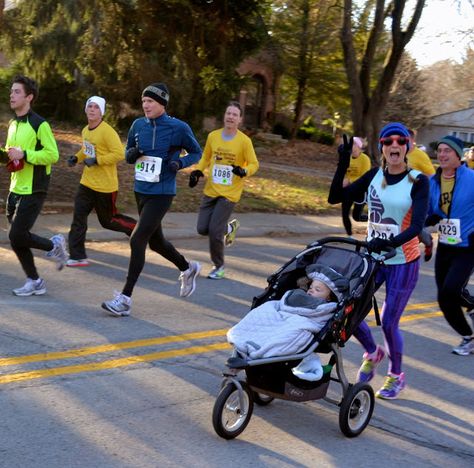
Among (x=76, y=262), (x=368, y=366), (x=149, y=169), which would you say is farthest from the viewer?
(x=76, y=262)

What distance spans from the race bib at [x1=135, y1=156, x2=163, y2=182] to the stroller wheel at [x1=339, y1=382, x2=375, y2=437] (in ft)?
9.93

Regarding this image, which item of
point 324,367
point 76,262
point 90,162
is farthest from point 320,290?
point 76,262

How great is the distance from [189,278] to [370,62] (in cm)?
1743

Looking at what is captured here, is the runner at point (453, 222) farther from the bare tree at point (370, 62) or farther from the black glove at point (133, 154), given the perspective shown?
the bare tree at point (370, 62)

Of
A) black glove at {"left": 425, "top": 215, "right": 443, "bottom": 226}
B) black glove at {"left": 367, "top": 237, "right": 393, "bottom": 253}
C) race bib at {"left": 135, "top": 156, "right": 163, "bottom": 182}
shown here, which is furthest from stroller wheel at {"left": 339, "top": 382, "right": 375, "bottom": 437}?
race bib at {"left": 135, "top": 156, "right": 163, "bottom": 182}

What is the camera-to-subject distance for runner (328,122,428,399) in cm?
541

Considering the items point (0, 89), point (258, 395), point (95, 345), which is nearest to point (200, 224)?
point (95, 345)

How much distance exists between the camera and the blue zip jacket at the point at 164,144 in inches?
282

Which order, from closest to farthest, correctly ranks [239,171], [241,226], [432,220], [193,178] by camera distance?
[432,220] < [193,178] < [239,171] < [241,226]

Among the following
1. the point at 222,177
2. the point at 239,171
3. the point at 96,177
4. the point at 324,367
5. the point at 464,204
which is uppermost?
the point at 464,204

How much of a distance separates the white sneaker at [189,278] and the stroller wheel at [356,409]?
336cm

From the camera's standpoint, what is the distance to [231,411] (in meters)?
4.61

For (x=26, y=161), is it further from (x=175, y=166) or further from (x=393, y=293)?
(x=393, y=293)

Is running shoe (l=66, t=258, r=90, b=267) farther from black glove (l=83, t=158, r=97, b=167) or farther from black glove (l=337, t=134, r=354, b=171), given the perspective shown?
black glove (l=337, t=134, r=354, b=171)
